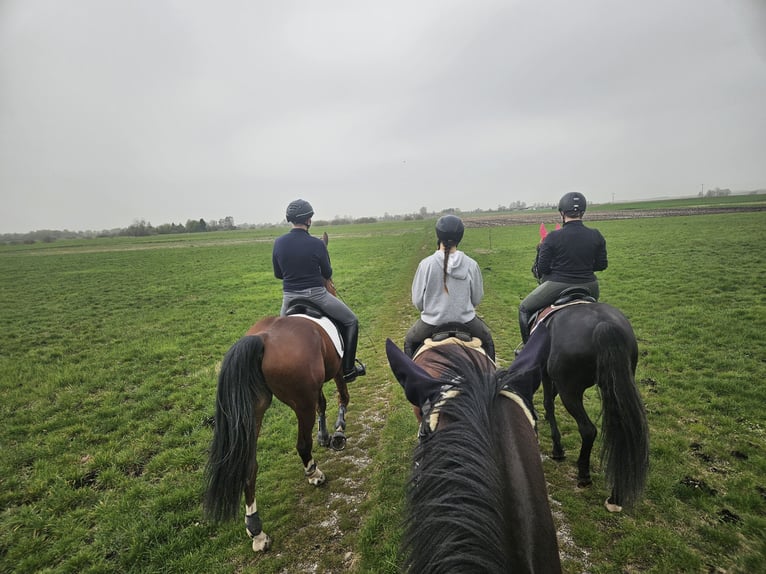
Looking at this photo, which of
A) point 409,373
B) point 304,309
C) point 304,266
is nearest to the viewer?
point 409,373

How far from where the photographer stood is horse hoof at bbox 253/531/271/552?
11.3 feet

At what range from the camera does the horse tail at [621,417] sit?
3.44 meters

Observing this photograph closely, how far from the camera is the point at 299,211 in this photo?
4898 mm

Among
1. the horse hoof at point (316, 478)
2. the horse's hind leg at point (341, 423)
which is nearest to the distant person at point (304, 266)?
the horse's hind leg at point (341, 423)

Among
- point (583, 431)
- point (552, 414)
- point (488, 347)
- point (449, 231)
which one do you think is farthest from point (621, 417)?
point (449, 231)

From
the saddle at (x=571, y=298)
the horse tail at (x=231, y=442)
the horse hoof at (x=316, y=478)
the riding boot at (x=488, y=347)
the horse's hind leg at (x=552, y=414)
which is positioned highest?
the saddle at (x=571, y=298)

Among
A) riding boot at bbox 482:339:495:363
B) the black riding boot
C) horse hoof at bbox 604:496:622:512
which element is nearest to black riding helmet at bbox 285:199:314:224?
the black riding boot

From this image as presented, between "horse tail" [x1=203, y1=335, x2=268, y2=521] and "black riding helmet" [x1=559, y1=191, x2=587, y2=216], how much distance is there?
4.73 m

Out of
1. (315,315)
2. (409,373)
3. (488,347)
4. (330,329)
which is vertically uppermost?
(409,373)

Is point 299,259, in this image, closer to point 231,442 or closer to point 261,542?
point 231,442

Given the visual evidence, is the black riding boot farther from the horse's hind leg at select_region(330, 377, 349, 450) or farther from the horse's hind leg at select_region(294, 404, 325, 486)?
the horse's hind leg at select_region(294, 404, 325, 486)

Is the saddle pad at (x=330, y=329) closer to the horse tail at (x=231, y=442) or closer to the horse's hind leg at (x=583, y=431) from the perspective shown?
the horse tail at (x=231, y=442)

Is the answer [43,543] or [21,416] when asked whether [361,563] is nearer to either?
[43,543]

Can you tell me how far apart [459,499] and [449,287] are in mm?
2557
